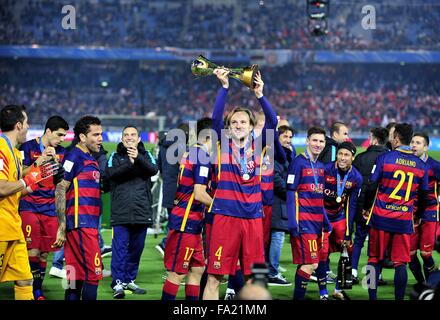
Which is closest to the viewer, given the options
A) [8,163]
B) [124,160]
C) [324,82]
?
[8,163]

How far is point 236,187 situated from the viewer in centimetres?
688

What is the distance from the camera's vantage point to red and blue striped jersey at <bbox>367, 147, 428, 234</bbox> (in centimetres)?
821

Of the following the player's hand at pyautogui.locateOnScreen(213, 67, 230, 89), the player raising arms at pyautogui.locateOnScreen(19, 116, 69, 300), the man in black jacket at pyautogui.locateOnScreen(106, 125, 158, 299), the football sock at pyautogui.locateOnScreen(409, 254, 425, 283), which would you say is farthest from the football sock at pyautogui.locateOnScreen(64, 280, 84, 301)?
the football sock at pyautogui.locateOnScreen(409, 254, 425, 283)

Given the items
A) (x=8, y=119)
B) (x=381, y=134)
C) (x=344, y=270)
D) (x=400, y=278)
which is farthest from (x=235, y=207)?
(x=381, y=134)

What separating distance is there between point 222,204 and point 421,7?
4020cm

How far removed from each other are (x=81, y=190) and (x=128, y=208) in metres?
1.74

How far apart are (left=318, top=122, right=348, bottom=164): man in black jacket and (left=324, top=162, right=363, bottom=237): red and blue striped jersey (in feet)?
3.12

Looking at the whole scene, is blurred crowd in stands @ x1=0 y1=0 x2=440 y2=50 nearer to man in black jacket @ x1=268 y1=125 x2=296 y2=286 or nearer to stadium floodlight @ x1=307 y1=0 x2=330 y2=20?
stadium floodlight @ x1=307 y1=0 x2=330 y2=20

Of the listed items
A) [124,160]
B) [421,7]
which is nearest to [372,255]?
[124,160]

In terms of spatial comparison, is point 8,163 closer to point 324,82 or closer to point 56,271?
point 56,271

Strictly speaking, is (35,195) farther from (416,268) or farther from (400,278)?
(416,268)

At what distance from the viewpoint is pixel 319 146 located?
326 inches

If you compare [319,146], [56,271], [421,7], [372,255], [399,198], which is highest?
[421,7]

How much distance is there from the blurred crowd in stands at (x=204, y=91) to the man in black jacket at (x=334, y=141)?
29.1 meters
